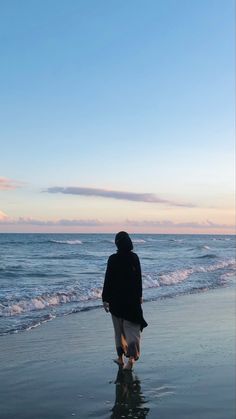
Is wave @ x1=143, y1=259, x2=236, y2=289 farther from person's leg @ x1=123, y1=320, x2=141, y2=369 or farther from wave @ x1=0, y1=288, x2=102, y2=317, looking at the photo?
person's leg @ x1=123, y1=320, x2=141, y2=369

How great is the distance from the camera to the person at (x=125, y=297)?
21.4 feet

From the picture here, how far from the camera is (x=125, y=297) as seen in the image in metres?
6.58

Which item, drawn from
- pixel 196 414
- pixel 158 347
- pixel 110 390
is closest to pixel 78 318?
pixel 158 347

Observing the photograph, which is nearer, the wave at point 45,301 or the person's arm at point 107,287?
the person's arm at point 107,287

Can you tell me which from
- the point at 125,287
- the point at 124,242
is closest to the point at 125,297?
the point at 125,287

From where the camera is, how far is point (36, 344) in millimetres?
8031

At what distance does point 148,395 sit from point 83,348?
2.53 meters

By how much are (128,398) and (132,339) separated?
1318 millimetres

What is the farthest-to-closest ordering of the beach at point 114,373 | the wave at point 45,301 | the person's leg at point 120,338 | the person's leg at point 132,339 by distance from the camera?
the wave at point 45,301
the person's leg at point 120,338
the person's leg at point 132,339
the beach at point 114,373

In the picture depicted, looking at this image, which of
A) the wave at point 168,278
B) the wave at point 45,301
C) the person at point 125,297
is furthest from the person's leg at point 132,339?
the wave at point 168,278

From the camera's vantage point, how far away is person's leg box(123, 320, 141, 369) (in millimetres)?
A: 6453

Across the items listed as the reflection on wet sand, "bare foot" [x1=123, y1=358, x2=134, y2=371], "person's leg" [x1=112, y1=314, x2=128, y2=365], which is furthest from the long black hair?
the reflection on wet sand

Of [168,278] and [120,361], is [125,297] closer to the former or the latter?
[120,361]

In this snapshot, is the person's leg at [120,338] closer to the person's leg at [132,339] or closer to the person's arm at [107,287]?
the person's leg at [132,339]
